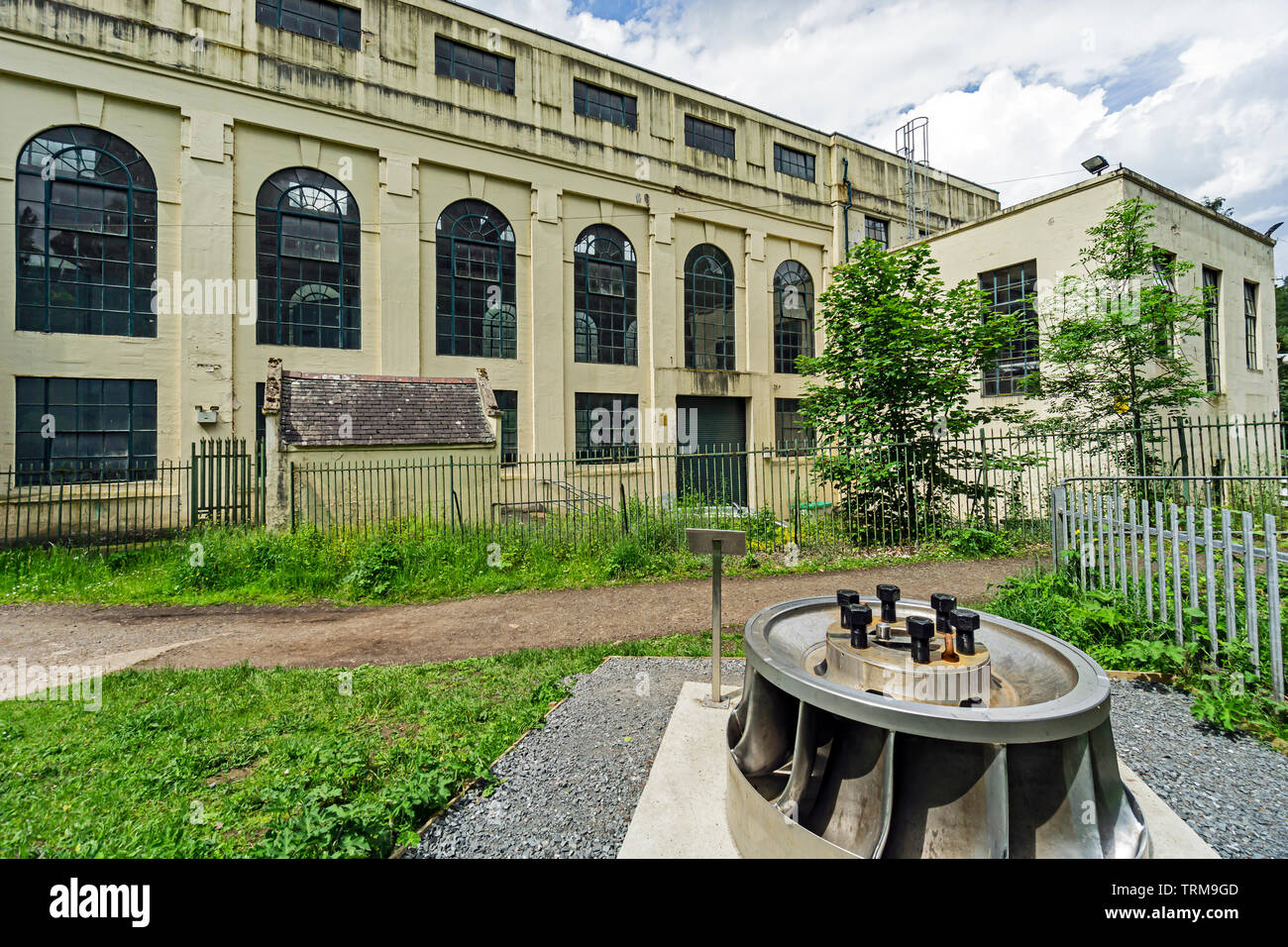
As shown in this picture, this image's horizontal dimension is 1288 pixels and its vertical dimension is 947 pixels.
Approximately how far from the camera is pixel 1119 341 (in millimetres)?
13703

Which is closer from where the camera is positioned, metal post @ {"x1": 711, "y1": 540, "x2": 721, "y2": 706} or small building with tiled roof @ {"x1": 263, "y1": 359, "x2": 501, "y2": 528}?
metal post @ {"x1": 711, "y1": 540, "x2": 721, "y2": 706}

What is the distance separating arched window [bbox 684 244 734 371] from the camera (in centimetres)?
2211

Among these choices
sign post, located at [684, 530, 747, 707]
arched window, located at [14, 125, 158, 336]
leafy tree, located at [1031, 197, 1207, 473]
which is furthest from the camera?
arched window, located at [14, 125, 158, 336]

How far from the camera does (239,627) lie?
8.10 m

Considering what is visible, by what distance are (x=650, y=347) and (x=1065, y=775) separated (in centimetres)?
1949

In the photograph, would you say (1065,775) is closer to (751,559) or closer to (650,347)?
(751,559)

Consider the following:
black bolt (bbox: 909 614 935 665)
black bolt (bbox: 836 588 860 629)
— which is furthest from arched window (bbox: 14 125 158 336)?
black bolt (bbox: 909 614 935 665)

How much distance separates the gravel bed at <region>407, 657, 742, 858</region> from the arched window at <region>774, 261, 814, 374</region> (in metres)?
20.7

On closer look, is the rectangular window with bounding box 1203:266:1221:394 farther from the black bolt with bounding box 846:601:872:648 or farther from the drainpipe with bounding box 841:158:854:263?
the black bolt with bounding box 846:601:872:648

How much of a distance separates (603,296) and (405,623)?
15.2 metres

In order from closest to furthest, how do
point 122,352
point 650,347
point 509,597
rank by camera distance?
point 509,597 < point 122,352 < point 650,347

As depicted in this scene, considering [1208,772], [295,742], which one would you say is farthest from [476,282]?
[1208,772]

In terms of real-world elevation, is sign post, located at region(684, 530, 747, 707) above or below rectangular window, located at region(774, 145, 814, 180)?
below
